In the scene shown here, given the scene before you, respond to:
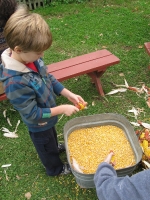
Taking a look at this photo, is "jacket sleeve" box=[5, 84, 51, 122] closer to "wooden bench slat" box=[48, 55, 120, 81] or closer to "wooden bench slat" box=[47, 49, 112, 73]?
"wooden bench slat" box=[48, 55, 120, 81]

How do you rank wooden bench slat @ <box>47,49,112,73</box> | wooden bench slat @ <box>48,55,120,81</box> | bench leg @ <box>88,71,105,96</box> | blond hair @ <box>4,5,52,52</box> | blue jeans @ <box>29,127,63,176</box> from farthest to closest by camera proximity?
bench leg @ <box>88,71,105,96</box> < wooden bench slat @ <box>47,49,112,73</box> < wooden bench slat @ <box>48,55,120,81</box> < blue jeans @ <box>29,127,63,176</box> < blond hair @ <box>4,5,52,52</box>

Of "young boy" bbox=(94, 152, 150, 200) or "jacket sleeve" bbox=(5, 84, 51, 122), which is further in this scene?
"jacket sleeve" bbox=(5, 84, 51, 122)

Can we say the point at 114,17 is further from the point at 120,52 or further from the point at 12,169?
the point at 12,169

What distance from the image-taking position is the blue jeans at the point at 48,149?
2359mm

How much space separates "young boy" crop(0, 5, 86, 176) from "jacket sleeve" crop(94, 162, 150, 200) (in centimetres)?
66

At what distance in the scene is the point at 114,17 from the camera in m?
5.90

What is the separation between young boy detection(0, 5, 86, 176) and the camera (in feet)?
5.65

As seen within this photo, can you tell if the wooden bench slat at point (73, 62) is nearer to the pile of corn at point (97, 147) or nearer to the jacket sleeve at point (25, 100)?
the pile of corn at point (97, 147)

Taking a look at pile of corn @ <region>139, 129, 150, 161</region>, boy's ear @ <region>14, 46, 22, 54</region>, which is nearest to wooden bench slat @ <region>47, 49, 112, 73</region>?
pile of corn @ <region>139, 129, 150, 161</region>

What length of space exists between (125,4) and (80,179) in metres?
5.43

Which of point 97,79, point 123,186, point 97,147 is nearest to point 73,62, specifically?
point 97,79

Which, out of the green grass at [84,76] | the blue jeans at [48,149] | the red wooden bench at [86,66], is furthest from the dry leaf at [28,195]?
the red wooden bench at [86,66]

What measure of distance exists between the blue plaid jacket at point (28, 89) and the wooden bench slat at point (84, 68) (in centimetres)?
123

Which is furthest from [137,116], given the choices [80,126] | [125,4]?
[125,4]
